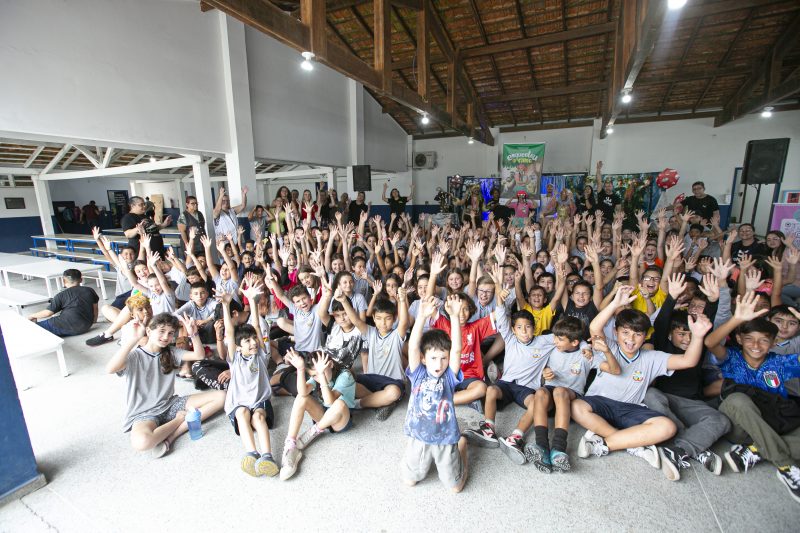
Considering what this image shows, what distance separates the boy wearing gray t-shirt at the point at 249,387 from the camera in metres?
2.37

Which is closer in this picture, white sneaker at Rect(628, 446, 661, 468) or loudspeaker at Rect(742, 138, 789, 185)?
white sneaker at Rect(628, 446, 661, 468)

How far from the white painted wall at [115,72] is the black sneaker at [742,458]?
7.18 meters

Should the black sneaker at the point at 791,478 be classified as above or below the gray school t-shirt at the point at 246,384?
below

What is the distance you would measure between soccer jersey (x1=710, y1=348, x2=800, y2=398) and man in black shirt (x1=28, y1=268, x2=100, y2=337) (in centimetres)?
655

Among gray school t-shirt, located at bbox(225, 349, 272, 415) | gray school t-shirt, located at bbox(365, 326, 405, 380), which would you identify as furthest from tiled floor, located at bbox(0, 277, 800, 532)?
gray school t-shirt, located at bbox(365, 326, 405, 380)

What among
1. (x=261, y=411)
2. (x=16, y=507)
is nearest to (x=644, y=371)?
Result: (x=261, y=411)

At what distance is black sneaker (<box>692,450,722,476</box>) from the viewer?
7.06 feet

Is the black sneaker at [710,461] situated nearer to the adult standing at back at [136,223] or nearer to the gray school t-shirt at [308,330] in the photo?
the gray school t-shirt at [308,330]

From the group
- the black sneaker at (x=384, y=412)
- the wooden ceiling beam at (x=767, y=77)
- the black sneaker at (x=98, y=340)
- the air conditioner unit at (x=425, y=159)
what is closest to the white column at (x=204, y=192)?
the black sneaker at (x=98, y=340)

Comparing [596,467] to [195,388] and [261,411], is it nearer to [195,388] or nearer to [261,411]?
[261,411]

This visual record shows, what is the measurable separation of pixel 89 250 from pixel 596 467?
10716mm

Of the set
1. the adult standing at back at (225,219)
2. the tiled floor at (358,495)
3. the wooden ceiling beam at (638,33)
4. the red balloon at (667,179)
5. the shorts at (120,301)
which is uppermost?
the wooden ceiling beam at (638,33)

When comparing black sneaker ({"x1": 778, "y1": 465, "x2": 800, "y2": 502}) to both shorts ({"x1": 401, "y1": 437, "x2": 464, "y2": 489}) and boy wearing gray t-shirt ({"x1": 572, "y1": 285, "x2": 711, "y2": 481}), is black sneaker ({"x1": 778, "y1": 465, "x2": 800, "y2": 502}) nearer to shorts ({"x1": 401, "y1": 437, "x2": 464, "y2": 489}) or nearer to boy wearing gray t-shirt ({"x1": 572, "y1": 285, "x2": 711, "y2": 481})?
boy wearing gray t-shirt ({"x1": 572, "y1": 285, "x2": 711, "y2": 481})

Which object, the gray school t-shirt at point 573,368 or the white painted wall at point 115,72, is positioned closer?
the gray school t-shirt at point 573,368
